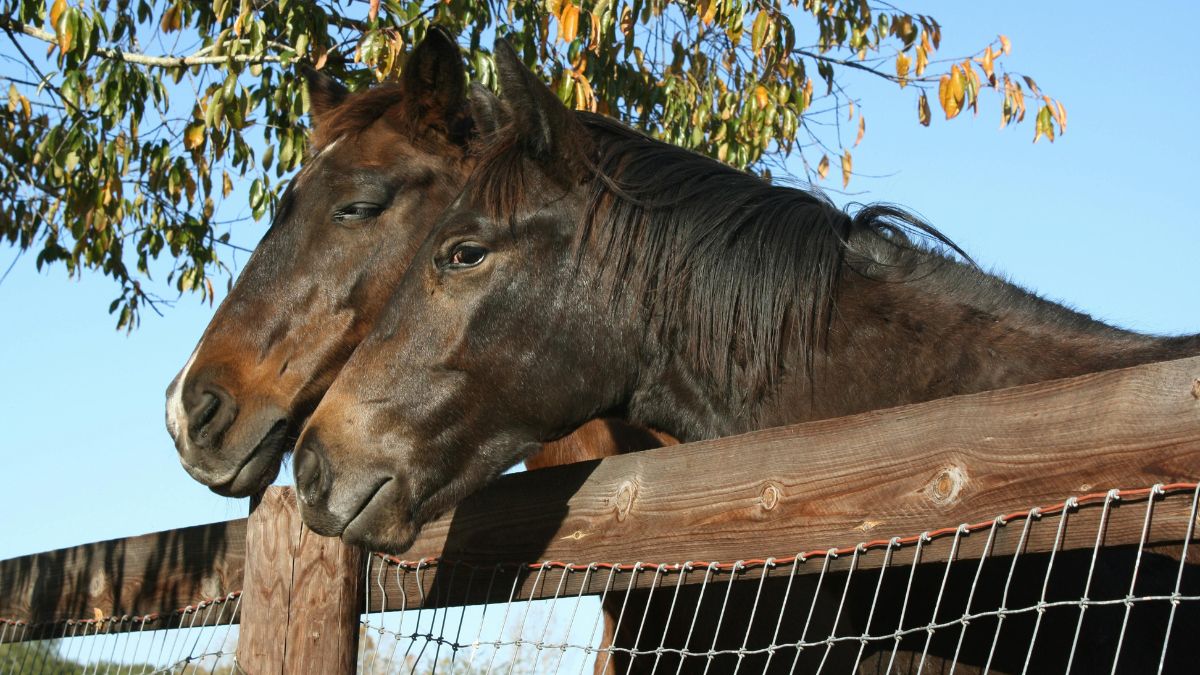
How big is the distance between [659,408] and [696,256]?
0.42 m

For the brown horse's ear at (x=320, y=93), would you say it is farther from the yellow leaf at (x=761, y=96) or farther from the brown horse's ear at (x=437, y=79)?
the yellow leaf at (x=761, y=96)

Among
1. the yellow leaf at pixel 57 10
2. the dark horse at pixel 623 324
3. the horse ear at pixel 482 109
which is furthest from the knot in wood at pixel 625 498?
the yellow leaf at pixel 57 10

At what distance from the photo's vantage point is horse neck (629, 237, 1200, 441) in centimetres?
274

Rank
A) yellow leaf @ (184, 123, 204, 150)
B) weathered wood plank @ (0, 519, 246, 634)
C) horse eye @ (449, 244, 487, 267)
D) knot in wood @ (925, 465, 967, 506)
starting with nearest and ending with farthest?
knot in wood @ (925, 465, 967, 506) → horse eye @ (449, 244, 487, 267) → weathered wood plank @ (0, 519, 246, 634) → yellow leaf @ (184, 123, 204, 150)

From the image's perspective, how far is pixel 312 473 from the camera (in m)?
2.87

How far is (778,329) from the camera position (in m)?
3.01

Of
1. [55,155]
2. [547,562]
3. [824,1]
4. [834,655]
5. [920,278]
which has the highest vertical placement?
[824,1]

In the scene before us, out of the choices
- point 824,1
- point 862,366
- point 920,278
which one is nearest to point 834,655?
point 862,366

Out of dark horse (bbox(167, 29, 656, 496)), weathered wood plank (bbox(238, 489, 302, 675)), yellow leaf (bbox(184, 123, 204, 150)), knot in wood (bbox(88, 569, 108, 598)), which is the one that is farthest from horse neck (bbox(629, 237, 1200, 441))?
yellow leaf (bbox(184, 123, 204, 150))

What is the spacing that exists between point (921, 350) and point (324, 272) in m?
2.21

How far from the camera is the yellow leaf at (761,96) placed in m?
7.28

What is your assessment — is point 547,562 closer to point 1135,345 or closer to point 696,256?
point 696,256

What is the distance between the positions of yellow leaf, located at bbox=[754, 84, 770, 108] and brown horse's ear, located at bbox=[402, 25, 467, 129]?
10.1 feet

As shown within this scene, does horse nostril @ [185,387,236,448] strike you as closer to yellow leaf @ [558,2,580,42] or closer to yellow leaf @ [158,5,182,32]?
yellow leaf @ [558,2,580,42]
